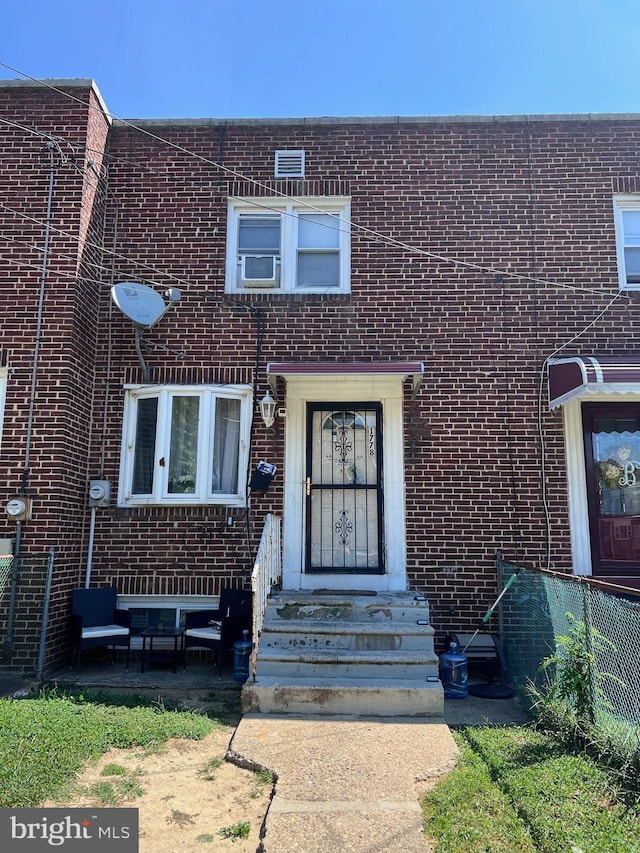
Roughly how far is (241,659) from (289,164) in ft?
20.2

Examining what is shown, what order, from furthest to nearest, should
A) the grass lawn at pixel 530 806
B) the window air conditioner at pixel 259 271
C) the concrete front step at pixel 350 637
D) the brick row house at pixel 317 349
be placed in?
1. the window air conditioner at pixel 259 271
2. the brick row house at pixel 317 349
3. the concrete front step at pixel 350 637
4. the grass lawn at pixel 530 806

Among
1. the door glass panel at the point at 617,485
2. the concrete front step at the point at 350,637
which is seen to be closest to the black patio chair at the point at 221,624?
the concrete front step at the point at 350,637

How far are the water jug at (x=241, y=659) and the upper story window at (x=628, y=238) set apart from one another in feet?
20.7

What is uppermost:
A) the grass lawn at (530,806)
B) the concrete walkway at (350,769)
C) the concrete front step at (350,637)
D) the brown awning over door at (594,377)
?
the brown awning over door at (594,377)

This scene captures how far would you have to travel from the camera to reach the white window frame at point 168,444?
7.44 meters

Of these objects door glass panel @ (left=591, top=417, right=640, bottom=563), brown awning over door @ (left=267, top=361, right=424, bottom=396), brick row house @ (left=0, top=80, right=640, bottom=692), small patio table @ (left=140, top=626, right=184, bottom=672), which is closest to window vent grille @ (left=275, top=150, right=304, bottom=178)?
brick row house @ (left=0, top=80, right=640, bottom=692)

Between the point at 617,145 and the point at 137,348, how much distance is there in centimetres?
669

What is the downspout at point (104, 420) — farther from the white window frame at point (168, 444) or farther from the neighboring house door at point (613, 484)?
the neighboring house door at point (613, 484)

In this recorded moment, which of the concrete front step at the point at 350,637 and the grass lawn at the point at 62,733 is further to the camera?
the concrete front step at the point at 350,637

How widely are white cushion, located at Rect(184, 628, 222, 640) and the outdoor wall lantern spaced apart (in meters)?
2.42

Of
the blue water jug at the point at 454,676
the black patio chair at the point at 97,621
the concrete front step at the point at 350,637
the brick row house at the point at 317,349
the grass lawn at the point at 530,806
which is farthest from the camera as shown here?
the brick row house at the point at 317,349

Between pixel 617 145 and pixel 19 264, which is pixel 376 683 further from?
pixel 617 145

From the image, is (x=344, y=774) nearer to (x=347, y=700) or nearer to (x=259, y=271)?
(x=347, y=700)

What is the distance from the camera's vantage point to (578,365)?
684 cm
